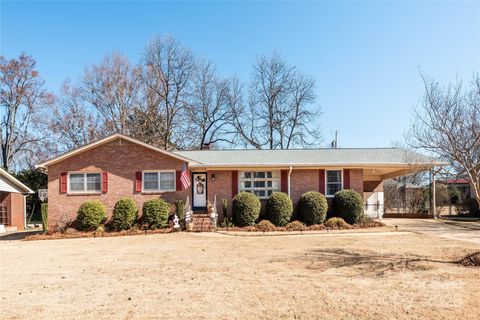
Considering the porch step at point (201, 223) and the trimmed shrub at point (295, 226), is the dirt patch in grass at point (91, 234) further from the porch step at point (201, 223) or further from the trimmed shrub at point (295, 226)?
the trimmed shrub at point (295, 226)

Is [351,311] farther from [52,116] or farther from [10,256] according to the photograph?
[52,116]

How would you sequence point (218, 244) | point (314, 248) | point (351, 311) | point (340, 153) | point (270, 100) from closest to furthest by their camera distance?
point (351, 311), point (314, 248), point (218, 244), point (340, 153), point (270, 100)

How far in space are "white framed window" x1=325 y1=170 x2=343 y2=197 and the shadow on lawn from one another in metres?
8.65

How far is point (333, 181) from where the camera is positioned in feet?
60.8

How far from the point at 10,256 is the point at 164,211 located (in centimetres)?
688

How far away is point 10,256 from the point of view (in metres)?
10.9

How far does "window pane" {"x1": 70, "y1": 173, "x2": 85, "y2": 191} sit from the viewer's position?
1766 centimetres

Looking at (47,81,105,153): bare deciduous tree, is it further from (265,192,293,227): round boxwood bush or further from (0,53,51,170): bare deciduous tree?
(265,192,293,227): round boxwood bush

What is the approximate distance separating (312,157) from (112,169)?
33.1ft

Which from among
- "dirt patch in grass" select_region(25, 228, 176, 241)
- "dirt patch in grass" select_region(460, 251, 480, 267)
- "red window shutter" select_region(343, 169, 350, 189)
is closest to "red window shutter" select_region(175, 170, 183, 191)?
"dirt patch in grass" select_region(25, 228, 176, 241)

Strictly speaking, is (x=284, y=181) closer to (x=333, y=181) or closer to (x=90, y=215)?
(x=333, y=181)

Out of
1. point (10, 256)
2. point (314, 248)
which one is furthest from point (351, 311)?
point (10, 256)

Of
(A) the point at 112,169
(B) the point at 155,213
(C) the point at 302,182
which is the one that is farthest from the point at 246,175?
(A) the point at 112,169

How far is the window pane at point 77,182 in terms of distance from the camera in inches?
695
